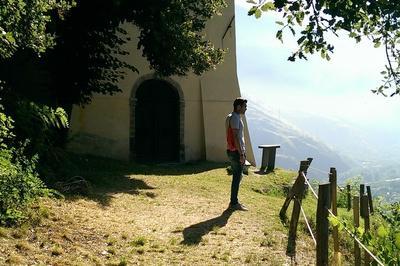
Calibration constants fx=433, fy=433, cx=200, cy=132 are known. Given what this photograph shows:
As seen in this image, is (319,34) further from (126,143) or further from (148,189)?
(126,143)

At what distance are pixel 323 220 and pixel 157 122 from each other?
55.2 ft

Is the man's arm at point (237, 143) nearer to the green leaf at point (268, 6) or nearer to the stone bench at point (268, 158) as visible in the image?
the green leaf at point (268, 6)

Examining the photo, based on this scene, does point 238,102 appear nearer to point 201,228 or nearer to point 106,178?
point 201,228

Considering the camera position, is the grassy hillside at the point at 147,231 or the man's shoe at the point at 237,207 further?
the man's shoe at the point at 237,207

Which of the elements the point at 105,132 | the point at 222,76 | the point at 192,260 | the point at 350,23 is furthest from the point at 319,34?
the point at 222,76

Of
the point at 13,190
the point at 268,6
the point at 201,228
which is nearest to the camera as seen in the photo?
the point at 268,6

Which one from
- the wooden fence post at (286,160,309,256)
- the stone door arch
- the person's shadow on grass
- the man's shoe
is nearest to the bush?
the person's shadow on grass

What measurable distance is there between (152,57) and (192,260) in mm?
9609

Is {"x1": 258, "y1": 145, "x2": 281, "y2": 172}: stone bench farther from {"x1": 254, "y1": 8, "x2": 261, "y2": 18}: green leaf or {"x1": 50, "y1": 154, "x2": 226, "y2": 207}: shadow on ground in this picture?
{"x1": 254, "y1": 8, "x2": 261, "y2": 18}: green leaf

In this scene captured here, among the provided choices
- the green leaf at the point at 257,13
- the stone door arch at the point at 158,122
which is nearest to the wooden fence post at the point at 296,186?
the green leaf at the point at 257,13

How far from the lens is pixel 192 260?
6.26m

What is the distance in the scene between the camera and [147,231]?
749 centimetres

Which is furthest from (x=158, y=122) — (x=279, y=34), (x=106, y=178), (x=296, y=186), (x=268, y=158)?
(x=279, y=34)

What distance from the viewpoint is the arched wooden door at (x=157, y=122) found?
20922 mm
